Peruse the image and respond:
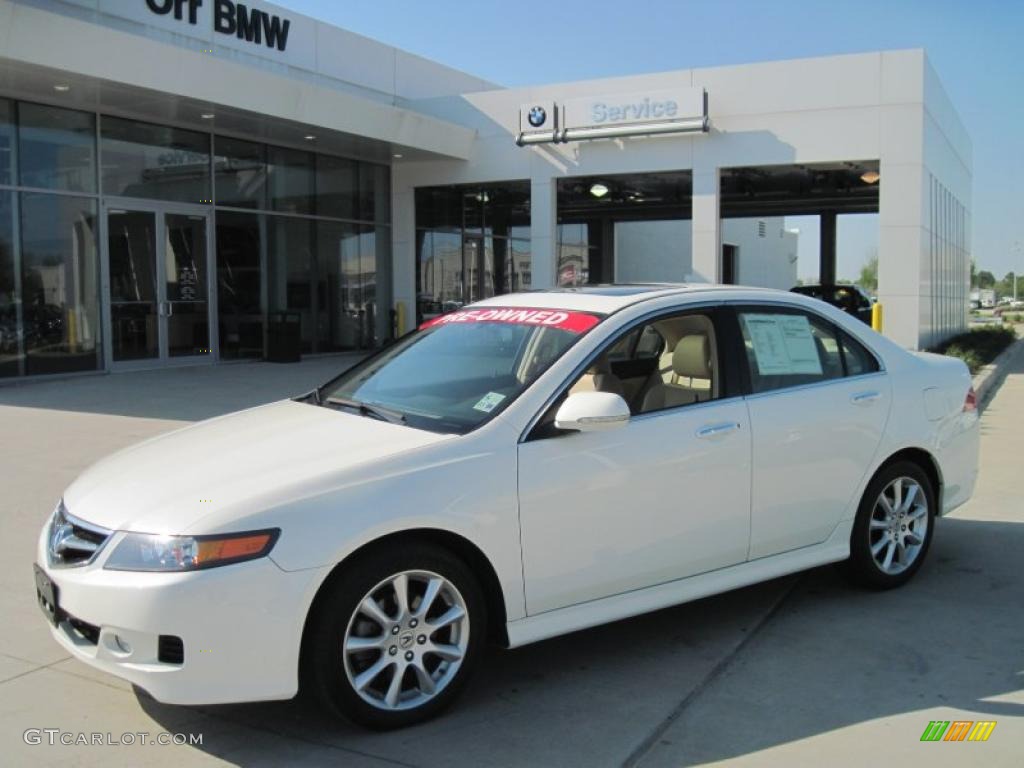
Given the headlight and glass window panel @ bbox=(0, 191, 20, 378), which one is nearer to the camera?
the headlight

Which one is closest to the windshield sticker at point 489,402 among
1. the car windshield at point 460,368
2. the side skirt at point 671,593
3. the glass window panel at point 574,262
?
the car windshield at point 460,368

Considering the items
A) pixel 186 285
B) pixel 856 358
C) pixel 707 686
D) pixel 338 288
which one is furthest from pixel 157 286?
pixel 707 686

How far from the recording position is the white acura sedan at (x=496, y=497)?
3.22 meters

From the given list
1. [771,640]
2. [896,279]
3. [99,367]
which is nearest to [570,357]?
[771,640]

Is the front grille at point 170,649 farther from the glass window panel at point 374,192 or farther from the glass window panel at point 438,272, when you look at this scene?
the glass window panel at point 438,272

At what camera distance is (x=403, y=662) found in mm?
3508

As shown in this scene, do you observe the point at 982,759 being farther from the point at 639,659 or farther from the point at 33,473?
the point at 33,473

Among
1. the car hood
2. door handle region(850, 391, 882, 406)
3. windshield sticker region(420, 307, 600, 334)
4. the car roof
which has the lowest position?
the car hood

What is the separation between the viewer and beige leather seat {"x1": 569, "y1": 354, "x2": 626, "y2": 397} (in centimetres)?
422

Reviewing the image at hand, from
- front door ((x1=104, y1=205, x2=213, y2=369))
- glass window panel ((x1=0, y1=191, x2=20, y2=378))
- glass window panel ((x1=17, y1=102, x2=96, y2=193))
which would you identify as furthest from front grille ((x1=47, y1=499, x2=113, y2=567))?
front door ((x1=104, y1=205, x2=213, y2=369))

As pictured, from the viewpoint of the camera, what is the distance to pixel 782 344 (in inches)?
190

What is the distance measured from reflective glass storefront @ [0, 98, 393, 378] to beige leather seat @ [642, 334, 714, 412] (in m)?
12.8

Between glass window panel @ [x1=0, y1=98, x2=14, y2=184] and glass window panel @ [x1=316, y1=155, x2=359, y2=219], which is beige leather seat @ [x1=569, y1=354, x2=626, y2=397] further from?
glass window panel @ [x1=316, y1=155, x2=359, y2=219]

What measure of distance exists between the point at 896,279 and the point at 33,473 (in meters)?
14.7
